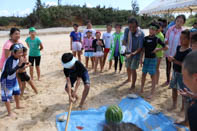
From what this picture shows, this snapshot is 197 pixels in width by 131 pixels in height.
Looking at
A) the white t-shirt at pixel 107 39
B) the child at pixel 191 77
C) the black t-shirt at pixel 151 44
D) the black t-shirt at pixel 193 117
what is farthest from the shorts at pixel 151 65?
the black t-shirt at pixel 193 117

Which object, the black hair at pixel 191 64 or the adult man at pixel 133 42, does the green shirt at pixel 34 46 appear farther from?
the black hair at pixel 191 64

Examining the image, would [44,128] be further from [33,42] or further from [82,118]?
[33,42]

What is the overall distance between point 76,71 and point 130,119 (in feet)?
5.07

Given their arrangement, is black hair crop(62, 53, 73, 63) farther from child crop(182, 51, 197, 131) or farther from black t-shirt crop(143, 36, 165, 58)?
child crop(182, 51, 197, 131)

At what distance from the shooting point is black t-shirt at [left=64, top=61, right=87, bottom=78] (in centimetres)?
407

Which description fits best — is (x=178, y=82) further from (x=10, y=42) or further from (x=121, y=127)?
(x=10, y=42)

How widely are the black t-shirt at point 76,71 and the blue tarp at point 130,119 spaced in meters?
0.82

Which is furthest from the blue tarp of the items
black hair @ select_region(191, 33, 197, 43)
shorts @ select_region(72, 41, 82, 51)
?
shorts @ select_region(72, 41, 82, 51)

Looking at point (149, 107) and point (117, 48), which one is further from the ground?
point (117, 48)

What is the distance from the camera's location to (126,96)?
16.3 ft

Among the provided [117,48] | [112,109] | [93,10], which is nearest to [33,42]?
[117,48]

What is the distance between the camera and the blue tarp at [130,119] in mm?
3525

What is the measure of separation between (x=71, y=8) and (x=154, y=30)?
1608 inches

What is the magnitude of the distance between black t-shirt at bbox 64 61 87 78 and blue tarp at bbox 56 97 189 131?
A: 823mm
